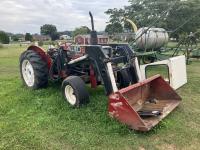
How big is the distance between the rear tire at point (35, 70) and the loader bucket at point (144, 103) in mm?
2456

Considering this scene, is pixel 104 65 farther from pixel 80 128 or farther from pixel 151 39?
pixel 151 39

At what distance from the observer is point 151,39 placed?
41.8ft

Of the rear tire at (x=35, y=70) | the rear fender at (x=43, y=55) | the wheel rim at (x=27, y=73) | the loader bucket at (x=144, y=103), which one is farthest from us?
the wheel rim at (x=27, y=73)

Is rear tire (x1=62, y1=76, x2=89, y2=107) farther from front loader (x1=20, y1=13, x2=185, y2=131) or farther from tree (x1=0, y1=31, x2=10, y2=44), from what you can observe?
tree (x1=0, y1=31, x2=10, y2=44)

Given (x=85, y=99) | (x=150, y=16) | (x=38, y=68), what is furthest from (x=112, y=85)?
(x=150, y=16)

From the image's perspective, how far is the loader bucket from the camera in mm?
4683

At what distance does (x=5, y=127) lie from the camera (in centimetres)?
504

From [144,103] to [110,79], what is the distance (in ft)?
3.14

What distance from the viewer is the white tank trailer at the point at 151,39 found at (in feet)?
40.1

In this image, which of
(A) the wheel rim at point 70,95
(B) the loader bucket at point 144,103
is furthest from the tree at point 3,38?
(B) the loader bucket at point 144,103

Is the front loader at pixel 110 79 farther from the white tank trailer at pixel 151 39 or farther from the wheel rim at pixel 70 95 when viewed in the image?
the white tank trailer at pixel 151 39

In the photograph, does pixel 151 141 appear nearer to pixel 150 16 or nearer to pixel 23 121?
pixel 23 121

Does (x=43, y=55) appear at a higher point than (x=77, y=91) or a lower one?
higher

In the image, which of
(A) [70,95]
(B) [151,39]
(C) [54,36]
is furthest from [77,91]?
(B) [151,39]
